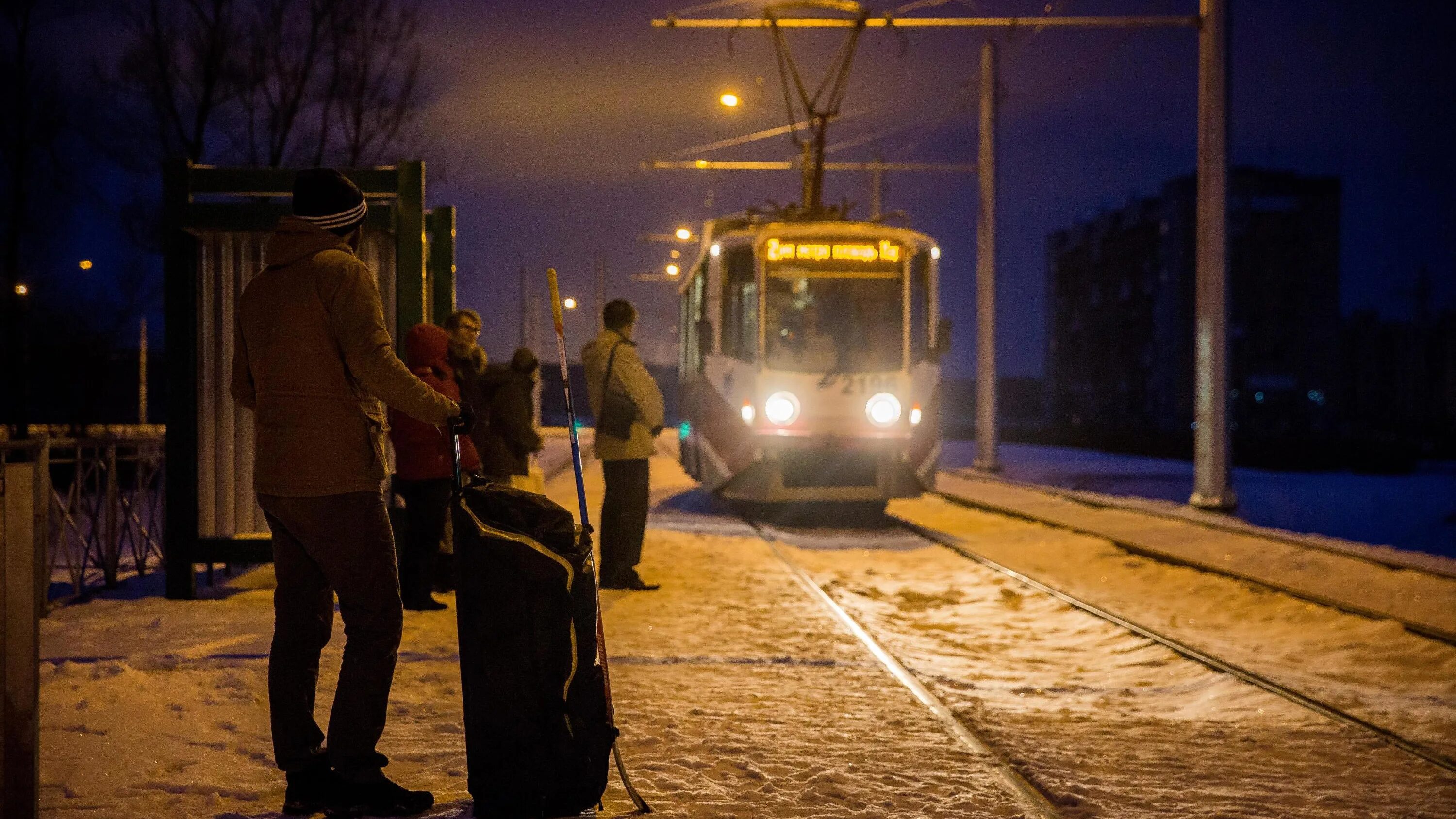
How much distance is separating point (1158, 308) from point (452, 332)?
77.6m

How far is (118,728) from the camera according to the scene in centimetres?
498

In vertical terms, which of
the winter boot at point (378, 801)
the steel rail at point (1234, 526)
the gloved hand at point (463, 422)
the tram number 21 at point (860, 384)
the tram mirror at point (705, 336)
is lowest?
the steel rail at point (1234, 526)

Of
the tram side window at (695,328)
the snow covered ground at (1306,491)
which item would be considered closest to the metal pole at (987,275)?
the snow covered ground at (1306,491)

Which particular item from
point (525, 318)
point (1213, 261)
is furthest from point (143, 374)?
point (1213, 261)

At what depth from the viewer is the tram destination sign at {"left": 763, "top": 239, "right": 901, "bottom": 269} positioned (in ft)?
46.6

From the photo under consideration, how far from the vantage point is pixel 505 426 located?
8.58 m

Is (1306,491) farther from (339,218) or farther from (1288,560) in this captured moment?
(339,218)

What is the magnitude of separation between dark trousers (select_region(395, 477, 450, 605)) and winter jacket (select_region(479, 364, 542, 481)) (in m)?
0.51

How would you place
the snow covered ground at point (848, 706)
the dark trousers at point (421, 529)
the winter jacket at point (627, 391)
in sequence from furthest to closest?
1. the winter jacket at point (627, 391)
2. the dark trousers at point (421, 529)
3. the snow covered ground at point (848, 706)

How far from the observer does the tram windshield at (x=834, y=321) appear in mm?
14234

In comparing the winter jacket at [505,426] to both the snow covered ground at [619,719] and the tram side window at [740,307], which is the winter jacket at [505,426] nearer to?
the snow covered ground at [619,719]

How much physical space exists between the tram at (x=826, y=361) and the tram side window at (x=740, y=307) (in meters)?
0.01

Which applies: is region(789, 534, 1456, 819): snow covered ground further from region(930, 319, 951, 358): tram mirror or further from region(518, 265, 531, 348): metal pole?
region(518, 265, 531, 348): metal pole

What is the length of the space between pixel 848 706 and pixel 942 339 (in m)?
9.07
